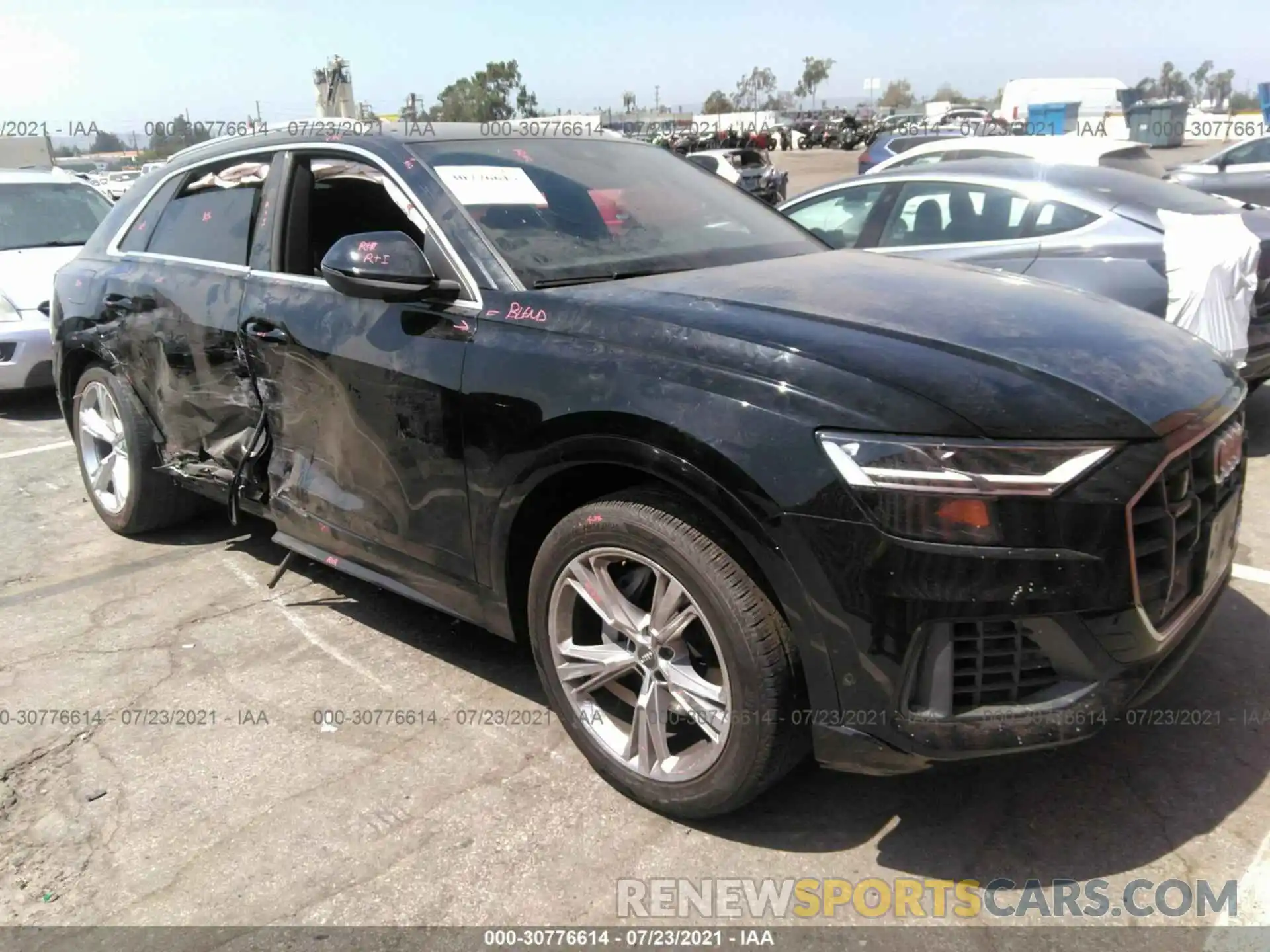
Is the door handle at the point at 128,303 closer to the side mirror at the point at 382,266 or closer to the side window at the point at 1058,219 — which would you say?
the side mirror at the point at 382,266

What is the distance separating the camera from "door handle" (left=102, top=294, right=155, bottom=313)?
4.32 meters

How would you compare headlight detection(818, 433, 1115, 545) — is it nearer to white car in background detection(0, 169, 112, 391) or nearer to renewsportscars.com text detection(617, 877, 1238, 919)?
renewsportscars.com text detection(617, 877, 1238, 919)

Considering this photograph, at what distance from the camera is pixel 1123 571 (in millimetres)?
2141

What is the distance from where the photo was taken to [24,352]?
7.34m

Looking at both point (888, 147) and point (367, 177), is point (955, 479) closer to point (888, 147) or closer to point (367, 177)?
point (367, 177)

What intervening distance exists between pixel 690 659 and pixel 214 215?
2.90 meters

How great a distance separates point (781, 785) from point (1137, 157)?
693cm

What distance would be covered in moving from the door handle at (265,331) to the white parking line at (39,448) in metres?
3.73

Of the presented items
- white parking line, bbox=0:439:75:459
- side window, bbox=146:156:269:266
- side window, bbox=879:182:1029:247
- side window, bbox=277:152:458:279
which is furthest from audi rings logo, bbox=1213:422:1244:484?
white parking line, bbox=0:439:75:459

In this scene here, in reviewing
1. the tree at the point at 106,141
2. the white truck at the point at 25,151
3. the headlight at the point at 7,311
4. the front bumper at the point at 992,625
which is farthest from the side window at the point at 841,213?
the white truck at the point at 25,151

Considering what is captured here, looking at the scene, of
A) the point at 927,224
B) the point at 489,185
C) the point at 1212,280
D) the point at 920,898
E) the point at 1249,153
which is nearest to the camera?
the point at 920,898

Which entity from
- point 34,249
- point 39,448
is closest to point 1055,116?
point 34,249

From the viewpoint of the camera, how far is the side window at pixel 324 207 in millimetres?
3520

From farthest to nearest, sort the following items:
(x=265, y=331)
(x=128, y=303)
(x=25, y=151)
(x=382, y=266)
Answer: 1. (x=25, y=151)
2. (x=128, y=303)
3. (x=265, y=331)
4. (x=382, y=266)
